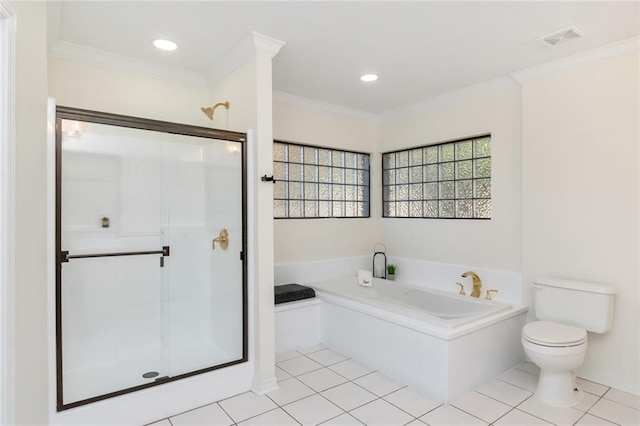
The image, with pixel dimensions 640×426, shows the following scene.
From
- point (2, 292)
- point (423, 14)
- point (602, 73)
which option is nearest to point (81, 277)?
point (2, 292)

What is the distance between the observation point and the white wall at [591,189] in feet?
8.43

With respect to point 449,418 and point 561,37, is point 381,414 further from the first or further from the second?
point 561,37

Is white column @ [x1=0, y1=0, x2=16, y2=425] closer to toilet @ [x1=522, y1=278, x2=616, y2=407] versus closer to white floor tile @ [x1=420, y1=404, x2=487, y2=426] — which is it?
white floor tile @ [x1=420, y1=404, x2=487, y2=426]

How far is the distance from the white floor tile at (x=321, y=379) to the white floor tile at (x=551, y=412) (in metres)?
1.23

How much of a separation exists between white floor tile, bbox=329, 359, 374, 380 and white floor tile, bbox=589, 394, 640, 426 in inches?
58.5

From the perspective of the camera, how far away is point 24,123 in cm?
135

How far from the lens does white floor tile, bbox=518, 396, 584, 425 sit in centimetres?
221

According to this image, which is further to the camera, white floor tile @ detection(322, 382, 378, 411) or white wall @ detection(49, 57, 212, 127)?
white wall @ detection(49, 57, 212, 127)

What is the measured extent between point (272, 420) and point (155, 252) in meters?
1.43

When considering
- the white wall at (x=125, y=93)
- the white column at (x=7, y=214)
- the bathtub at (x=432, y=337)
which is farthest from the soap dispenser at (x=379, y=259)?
the white column at (x=7, y=214)

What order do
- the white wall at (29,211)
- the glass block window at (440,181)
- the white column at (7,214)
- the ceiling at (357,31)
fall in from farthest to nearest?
1. the glass block window at (440,181)
2. the ceiling at (357,31)
3. the white wall at (29,211)
4. the white column at (7,214)

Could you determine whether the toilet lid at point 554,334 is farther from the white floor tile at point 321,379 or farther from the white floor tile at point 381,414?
the white floor tile at point 321,379

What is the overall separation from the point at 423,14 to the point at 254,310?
2.22 metres

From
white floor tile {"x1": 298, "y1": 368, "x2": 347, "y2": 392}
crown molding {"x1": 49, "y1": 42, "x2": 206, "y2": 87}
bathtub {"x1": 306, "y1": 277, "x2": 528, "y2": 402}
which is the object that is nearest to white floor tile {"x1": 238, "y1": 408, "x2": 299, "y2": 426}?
white floor tile {"x1": 298, "y1": 368, "x2": 347, "y2": 392}
